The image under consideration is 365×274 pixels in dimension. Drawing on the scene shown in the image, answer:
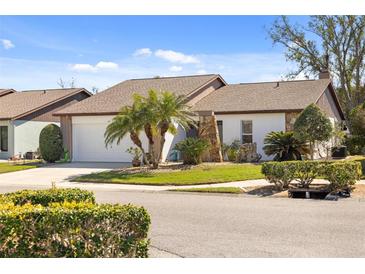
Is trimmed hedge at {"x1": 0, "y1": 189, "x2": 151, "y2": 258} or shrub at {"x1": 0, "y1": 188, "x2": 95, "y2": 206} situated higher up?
shrub at {"x1": 0, "y1": 188, "x2": 95, "y2": 206}

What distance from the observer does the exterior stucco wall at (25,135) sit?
103ft

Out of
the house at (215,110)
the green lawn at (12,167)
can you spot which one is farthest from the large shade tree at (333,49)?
the green lawn at (12,167)

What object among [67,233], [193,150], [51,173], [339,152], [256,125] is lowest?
[67,233]

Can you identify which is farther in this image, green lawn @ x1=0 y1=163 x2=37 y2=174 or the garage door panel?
the garage door panel

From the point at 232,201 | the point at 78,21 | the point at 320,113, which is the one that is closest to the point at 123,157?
the point at 320,113

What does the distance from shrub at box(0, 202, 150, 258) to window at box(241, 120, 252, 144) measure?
799 inches

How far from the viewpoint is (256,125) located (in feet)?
84.1

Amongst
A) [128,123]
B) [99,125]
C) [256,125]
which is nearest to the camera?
[128,123]

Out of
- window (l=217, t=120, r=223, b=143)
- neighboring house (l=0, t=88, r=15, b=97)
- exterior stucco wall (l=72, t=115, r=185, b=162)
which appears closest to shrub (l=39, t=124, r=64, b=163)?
exterior stucco wall (l=72, t=115, r=185, b=162)

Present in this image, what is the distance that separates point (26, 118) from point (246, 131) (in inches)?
613

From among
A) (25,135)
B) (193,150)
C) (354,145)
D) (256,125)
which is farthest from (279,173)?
(25,135)

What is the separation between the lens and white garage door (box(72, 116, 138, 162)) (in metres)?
26.8

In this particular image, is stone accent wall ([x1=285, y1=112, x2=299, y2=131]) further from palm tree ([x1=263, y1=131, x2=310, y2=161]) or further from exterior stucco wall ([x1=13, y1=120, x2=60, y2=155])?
exterior stucco wall ([x1=13, y1=120, x2=60, y2=155])

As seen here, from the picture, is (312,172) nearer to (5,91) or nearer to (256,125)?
(256,125)
